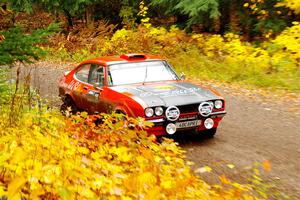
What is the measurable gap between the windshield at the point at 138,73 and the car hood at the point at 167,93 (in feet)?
0.99

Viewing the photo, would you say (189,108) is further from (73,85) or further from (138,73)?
(73,85)

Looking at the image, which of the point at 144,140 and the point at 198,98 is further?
the point at 198,98

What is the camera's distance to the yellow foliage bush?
3.38m

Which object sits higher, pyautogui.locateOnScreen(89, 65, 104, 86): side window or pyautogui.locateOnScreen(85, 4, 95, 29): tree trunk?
pyautogui.locateOnScreen(85, 4, 95, 29): tree trunk

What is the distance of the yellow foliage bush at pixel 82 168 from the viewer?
11.1ft

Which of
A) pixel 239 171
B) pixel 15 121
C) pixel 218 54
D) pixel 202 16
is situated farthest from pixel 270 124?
pixel 202 16

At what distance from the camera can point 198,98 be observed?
7.54m

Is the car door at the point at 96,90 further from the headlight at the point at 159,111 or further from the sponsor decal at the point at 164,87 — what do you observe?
the headlight at the point at 159,111

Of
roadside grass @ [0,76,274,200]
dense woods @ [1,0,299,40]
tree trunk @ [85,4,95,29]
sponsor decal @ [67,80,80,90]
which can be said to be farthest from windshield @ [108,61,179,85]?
tree trunk @ [85,4,95,29]

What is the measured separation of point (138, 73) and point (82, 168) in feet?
15.8

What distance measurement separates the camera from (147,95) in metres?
7.46

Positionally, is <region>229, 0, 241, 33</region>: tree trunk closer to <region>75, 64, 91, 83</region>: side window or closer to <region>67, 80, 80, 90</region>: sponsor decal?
<region>75, 64, 91, 83</region>: side window

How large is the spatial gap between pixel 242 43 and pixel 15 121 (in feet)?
47.2

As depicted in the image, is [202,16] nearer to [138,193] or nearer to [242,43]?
[242,43]
